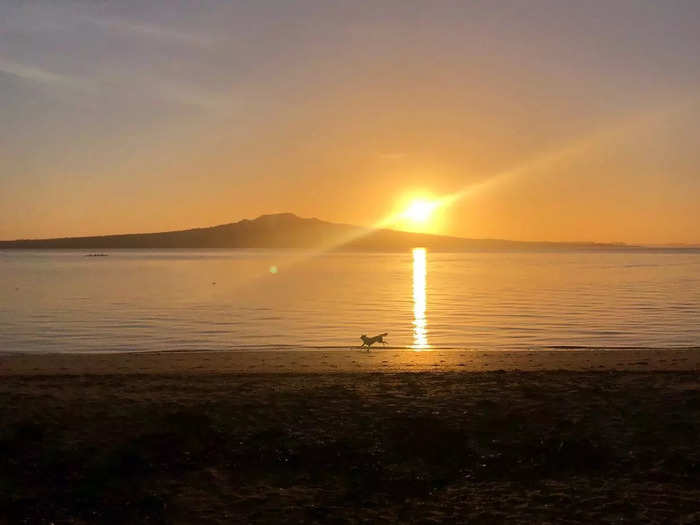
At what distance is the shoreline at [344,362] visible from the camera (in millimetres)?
19234

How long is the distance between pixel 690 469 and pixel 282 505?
6.39 meters

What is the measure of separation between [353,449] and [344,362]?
31.9 ft

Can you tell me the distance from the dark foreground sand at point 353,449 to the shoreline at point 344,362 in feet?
8.35

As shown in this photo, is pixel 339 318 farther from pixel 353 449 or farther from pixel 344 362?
pixel 353 449

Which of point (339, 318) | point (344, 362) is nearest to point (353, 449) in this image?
point (344, 362)

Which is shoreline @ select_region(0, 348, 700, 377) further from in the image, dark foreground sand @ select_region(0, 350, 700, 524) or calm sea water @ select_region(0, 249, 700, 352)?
calm sea water @ select_region(0, 249, 700, 352)

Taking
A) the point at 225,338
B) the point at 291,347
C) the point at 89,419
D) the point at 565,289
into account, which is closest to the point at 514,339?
→ the point at 291,347

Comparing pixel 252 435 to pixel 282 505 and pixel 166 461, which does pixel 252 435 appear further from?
pixel 282 505

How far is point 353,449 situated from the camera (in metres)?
11.9

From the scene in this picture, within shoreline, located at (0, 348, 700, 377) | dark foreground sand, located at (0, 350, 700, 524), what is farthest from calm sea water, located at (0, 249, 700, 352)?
dark foreground sand, located at (0, 350, 700, 524)

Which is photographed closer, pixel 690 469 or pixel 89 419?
pixel 690 469

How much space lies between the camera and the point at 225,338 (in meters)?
31.8

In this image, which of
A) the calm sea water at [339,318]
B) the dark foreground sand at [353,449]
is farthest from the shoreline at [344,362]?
the calm sea water at [339,318]

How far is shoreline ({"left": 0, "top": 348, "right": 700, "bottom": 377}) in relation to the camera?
19.2m
